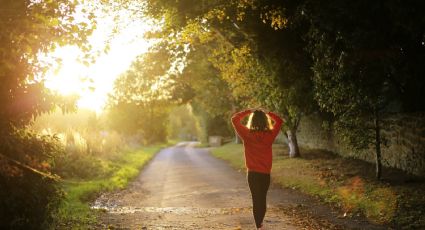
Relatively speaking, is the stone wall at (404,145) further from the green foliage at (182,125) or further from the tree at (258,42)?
the green foliage at (182,125)

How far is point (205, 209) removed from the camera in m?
10.7

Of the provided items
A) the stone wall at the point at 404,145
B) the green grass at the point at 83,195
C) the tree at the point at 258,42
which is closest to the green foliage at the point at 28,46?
the green grass at the point at 83,195

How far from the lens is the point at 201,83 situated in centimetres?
3800

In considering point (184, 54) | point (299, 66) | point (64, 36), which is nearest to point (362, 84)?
point (299, 66)

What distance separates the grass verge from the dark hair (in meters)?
3.43

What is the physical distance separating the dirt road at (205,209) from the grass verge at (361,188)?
0.59 meters

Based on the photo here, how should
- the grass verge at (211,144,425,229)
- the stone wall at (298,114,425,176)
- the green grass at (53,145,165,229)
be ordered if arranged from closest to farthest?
the grass verge at (211,144,425,229), the green grass at (53,145,165,229), the stone wall at (298,114,425,176)

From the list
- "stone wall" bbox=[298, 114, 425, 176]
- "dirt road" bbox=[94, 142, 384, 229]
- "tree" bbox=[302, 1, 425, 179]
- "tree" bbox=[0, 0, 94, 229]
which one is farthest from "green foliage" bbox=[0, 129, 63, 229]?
"stone wall" bbox=[298, 114, 425, 176]

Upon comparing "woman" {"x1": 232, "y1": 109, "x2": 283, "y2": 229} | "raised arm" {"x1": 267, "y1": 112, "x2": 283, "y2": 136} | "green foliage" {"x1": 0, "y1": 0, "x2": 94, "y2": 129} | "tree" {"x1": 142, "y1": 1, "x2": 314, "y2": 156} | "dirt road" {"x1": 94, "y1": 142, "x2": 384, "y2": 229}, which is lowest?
"dirt road" {"x1": 94, "y1": 142, "x2": 384, "y2": 229}

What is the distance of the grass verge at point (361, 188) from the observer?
9000 mm

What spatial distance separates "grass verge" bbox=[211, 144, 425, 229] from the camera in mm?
9000

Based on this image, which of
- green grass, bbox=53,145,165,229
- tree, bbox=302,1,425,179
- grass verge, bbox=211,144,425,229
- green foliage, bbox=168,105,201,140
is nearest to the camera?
grass verge, bbox=211,144,425,229

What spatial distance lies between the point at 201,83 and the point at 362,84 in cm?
2660

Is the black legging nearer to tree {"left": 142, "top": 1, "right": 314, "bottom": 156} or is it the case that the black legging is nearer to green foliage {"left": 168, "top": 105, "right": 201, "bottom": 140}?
tree {"left": 142, "top": 1, "right": 314, "bottom": 156}
